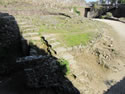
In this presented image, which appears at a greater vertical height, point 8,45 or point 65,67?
point 8,45

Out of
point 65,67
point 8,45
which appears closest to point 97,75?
point 65,67

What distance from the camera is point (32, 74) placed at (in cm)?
304

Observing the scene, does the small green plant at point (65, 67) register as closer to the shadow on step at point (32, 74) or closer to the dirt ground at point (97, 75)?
the shadow on step at point (32, 74)

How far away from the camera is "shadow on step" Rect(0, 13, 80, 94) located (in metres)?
3.00

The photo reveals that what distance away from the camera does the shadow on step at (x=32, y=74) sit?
3.00 meters

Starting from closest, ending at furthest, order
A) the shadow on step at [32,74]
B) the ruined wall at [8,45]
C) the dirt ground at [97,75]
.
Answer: the shadow on step at [32,74]
the dirt ground at [97,75]
the ruined wall at [8,45]

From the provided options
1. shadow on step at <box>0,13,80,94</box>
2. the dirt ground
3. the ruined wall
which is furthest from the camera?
the ruined wall

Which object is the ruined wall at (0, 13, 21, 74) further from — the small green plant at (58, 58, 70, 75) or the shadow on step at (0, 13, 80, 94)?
the small green plant at (58, 58, 70, 75)

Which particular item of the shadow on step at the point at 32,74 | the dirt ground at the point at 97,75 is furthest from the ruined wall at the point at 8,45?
the dirt ground at the point at 97,75

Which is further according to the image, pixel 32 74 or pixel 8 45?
pixel 8 45

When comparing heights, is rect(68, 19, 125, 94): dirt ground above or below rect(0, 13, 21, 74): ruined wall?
below

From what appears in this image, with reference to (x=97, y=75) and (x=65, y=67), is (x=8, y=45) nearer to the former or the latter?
(x=65, y=67)

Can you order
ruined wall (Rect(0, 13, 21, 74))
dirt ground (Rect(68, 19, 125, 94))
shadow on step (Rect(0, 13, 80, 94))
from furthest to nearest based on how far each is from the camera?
ruined wall (Rect(0, 13, 21, 74))
dirt ground (Rect(68, 19, 125, 94))
shadow on step (Rect(0, 13, 80, 94))

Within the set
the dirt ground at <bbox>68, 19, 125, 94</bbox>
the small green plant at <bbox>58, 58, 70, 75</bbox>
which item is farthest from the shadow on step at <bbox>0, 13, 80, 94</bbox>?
the dirt ground at <bbox>68, 19, 125, 94</bbox>
